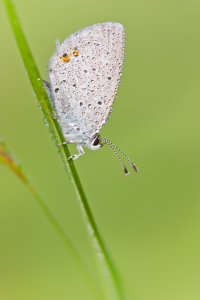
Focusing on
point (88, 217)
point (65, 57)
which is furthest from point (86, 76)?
point (88, 217)

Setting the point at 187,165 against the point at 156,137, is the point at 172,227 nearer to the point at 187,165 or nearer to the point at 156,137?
the point at 187,165

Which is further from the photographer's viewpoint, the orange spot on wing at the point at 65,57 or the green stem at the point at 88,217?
the orange spot on wing at the point at 65,57

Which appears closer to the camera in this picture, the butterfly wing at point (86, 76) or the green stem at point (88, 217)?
the green stem at point (88, 217)

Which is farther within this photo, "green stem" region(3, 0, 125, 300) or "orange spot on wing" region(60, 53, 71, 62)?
"orange spot on wing" region(60, 53, 71, 62)

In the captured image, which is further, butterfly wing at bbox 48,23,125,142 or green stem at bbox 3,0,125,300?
butterfly wing at bbox 48,23,125,142

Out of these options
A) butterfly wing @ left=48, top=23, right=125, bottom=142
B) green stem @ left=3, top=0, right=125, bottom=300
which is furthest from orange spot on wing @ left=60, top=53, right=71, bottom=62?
green stem @ left=3, top=0, right=125, bottom=300

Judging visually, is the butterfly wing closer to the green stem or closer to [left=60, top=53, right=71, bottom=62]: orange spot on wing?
[left=60, top=53, right=71, bottom=62]: orange spot on wing

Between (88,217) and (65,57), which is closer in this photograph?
(88,217)

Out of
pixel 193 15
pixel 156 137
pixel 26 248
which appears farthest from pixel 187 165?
pixel 193 15

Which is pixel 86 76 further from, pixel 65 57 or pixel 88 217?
pixel 88 217

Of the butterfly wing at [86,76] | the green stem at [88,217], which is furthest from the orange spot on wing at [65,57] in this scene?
the green stem at [88,217]

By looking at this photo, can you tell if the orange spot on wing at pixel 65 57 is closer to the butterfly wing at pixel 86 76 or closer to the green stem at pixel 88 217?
the butterfly wing at pixel 86 76
